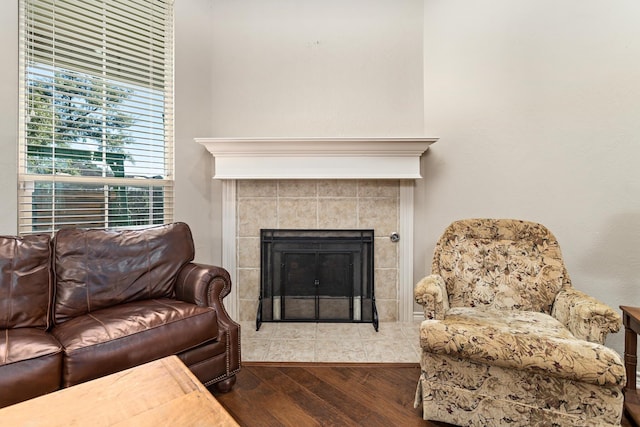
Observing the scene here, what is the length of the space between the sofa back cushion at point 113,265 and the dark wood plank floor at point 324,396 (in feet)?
2.71

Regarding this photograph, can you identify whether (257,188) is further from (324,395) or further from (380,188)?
(324,395)

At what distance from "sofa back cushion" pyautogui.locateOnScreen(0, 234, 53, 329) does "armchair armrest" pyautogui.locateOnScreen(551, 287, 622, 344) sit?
8.97 ft

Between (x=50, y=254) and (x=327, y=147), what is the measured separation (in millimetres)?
1939

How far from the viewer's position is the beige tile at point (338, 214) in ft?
8.92

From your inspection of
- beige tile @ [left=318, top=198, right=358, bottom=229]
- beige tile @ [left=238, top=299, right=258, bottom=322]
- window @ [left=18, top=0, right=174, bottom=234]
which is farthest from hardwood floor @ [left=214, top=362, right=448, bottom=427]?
window @ [left=18, top=0, right=174, bottom=234]

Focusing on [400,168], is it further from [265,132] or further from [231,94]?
[231,94]

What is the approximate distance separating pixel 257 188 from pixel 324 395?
1769 mm

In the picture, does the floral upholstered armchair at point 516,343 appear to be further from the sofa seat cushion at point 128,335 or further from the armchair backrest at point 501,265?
the sofa seat cushion at point 128,335

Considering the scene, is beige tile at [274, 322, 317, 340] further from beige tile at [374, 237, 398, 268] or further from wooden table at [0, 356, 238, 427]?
wooden table at [0, 356, 238, 427]

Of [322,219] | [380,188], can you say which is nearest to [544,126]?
[380,188]

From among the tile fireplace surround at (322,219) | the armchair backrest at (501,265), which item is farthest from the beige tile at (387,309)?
the armchair backrest at (501,265)

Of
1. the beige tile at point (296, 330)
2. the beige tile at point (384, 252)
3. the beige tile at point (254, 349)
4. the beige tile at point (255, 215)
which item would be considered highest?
the beige tile at point (255, 215)

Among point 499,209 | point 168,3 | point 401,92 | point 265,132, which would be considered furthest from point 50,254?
point 499,209

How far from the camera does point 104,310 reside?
1.70m
